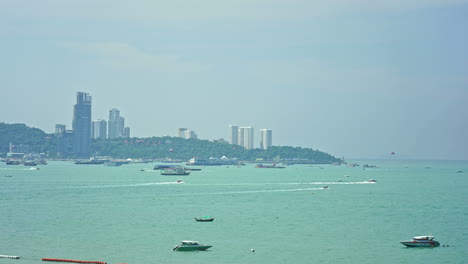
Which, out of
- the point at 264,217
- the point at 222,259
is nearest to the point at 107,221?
the point at 264,217

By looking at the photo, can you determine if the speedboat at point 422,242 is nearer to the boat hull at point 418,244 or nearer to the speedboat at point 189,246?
the boat hull at point 418,244

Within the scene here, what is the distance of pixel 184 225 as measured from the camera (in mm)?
59031

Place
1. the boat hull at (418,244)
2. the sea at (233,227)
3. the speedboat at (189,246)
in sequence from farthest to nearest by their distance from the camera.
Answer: the boat hull at (418,244), the speedboat at (189,246), the sea at (233,227)

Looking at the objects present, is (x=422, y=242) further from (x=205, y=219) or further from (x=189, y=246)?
(x=205, y=219)

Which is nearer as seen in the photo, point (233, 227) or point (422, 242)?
point (422, 242)

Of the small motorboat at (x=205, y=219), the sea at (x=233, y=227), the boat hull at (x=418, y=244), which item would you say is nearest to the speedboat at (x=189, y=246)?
the sea at (x=233, y=227)

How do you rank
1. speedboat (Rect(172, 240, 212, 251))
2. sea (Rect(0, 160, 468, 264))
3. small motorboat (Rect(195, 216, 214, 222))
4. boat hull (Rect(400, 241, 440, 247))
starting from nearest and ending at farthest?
sea (Rect(0, 160, 468, 264)), speedboat (Rect(172, 240, 212, 251)), boat hull (Rect(400, 241, 440, 247)), small motorboat (Rect(195, 216, 214, 222))

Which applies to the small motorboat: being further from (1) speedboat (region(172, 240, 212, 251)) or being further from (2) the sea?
(1) speedboat (region(172, 240, 212, 251))

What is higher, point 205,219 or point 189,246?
point 205,219

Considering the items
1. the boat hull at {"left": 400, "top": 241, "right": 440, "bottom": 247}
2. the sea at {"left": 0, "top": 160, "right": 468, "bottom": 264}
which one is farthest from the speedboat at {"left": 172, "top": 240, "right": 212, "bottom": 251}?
the boat hull at {"left": 400, "top": 241, "right": 440, "bottom": 247}

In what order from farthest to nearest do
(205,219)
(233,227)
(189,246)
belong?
(205,219) → (233,227) → (189,246)

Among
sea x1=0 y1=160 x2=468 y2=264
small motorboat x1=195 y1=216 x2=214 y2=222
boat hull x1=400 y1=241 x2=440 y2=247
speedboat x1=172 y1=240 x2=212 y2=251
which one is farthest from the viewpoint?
small motorboat x1=195 y1=216 x2=214 y2=222

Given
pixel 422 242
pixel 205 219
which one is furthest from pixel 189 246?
pixel 422 242

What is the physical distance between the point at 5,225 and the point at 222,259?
25310mm
